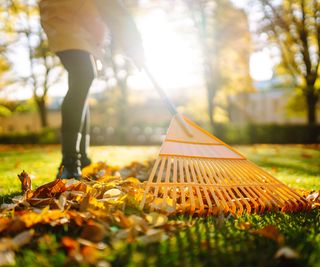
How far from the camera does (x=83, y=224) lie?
4.64 ft

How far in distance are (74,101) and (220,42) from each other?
1446cm

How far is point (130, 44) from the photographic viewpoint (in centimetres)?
256

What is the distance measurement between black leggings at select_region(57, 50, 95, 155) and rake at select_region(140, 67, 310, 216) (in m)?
0.78

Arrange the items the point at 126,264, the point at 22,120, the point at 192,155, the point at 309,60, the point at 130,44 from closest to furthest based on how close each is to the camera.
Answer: the point at 126,264
the point at 192,155
the point at 130,44
the point at 309,60
the point at 22,120

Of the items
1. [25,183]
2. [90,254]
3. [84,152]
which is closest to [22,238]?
[90,254]

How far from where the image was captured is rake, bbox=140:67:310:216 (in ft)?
5.58

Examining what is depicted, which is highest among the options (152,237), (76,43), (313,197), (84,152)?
(76,43)

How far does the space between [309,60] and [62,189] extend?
1473 cm

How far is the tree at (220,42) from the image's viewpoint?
1522cm

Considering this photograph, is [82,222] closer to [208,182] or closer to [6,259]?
[6,259]

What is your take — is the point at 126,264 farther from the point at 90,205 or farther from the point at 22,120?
the point at 22,120

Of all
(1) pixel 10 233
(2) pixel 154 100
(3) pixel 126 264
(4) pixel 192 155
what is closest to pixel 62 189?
(1) pixel 10 233

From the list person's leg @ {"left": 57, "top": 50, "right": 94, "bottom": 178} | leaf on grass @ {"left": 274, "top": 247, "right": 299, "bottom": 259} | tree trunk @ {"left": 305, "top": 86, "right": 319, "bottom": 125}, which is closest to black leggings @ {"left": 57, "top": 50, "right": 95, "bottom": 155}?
person's leg @ {"left": 57, "top": 50, "right": 94, "bottom": 178}

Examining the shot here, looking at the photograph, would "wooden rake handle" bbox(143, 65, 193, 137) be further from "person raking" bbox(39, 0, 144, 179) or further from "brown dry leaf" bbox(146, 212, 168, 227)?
"brown dry leaf" bbox(146, 212, 168, 227)
